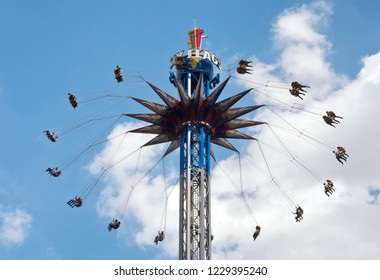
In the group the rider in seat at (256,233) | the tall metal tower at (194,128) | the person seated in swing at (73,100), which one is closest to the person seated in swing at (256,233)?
the rider in seat at (256,233)

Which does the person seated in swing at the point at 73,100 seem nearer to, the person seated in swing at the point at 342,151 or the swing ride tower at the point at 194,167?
the swing ride tower at the point at 194,167

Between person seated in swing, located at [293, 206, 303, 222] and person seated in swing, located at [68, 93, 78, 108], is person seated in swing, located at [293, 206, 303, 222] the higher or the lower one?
the lower one

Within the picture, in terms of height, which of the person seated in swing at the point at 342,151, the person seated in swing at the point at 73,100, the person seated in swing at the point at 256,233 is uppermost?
the person seated in swing at the point at 73,100

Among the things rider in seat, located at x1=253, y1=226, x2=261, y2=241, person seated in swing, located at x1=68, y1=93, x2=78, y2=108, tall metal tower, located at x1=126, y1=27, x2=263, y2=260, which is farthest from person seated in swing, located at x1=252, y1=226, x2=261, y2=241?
person seated in swing, located at x1=68, y1=93, x2=78, y2=108

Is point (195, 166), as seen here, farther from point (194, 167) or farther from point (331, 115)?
point (331, 115)

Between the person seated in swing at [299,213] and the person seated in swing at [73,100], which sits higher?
the person seated in swing at [73,100]

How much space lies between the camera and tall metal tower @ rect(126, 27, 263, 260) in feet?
179

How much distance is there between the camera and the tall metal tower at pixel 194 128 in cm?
5456

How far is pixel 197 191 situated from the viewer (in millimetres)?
56281

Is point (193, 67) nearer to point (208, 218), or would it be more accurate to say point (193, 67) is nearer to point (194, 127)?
point (194, 127)

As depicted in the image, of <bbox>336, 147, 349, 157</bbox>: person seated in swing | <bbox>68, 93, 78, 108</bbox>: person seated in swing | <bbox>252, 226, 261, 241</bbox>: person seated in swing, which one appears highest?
<bbox>68, 93, 78, 108</bbox>: person seated in swing

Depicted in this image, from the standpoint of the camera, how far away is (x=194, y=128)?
58.8 meters

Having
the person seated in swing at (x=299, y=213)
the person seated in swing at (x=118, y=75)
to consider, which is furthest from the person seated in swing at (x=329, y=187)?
the person seated in swing at (x=118, y=75)

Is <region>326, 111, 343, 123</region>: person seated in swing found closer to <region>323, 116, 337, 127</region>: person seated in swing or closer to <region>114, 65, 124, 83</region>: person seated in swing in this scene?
<region>323, 116, 337, 127</region>: person seated in swing
